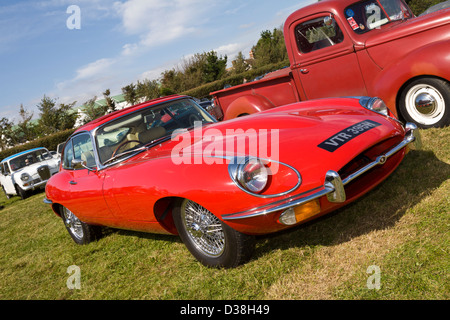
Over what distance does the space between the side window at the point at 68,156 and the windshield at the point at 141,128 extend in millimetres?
925

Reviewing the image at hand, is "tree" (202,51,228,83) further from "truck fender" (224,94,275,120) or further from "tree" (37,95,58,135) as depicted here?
"truck fender" (224,94,275,120)

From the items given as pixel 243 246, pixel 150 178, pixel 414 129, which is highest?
pixel 150 178

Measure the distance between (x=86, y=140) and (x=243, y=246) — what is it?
2.30 meters

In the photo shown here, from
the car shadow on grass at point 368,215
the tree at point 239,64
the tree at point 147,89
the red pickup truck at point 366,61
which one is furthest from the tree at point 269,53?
the car shadow on grass at point 368,215

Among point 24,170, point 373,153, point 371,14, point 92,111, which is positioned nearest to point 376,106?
point 373,153

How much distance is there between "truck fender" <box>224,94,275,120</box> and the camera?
19.1 feet

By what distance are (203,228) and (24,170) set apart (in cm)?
1131

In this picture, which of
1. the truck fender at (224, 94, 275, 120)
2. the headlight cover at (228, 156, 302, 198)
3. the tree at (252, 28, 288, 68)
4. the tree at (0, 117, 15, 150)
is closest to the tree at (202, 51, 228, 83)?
the tree at (252, 28, 288, 68)

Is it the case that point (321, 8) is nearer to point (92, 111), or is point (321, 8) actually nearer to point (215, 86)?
point (215, 86)

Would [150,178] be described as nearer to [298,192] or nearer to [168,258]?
[168,258]

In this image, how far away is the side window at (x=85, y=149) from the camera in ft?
12.9

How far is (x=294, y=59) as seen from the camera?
5.73 m

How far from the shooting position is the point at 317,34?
554 cm
